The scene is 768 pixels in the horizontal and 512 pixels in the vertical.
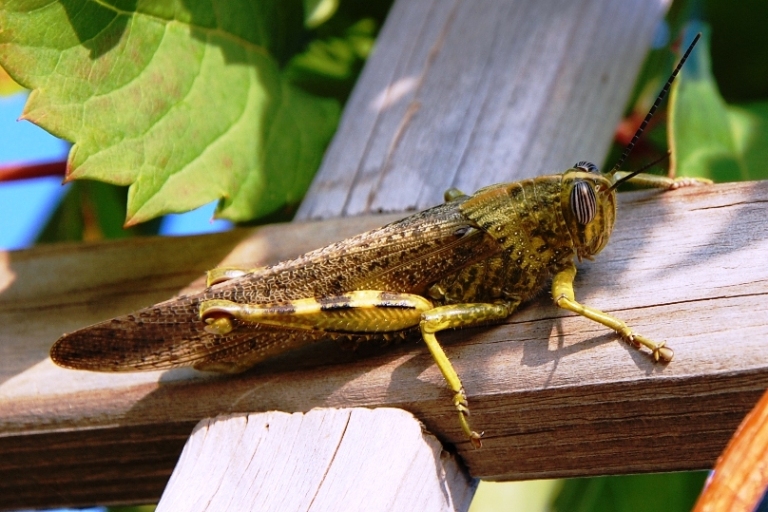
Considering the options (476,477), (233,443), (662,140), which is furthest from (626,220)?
(233,443)

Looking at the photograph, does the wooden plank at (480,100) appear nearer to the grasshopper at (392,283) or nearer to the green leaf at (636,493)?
the grasshopper at (392,283)

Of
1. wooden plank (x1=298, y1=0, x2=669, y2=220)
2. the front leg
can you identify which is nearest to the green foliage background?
wooden plank (x1=298, y1=0, x2=669, y2=220)

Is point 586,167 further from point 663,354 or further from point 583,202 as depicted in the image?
point 663,354

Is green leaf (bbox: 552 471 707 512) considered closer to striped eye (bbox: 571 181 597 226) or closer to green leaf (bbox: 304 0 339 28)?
striped eye (bbox: 571 181 597 226)

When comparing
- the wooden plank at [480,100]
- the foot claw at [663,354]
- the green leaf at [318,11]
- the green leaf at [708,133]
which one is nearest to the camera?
the foot claw at [663,354]

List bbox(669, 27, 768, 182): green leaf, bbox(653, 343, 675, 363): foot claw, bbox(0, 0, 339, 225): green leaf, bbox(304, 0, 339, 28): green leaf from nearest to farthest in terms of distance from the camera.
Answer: bbox(653, 343, 675, 363): foot claw < bbox(0, 0, 339, 225): green leaf < bbox(669, 27, 768, 182): green leaf < bbox(304, 0, 339, 28): green leaf

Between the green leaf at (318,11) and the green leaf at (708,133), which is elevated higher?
the green leaf at (318,11)

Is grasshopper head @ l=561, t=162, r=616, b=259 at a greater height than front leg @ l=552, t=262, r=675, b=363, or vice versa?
grasshopper head @ l=561, t=162, r=616, b=259

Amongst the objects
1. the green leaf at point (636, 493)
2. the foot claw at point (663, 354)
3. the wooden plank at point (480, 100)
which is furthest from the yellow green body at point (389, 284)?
the green leaf at point (636, 493)
